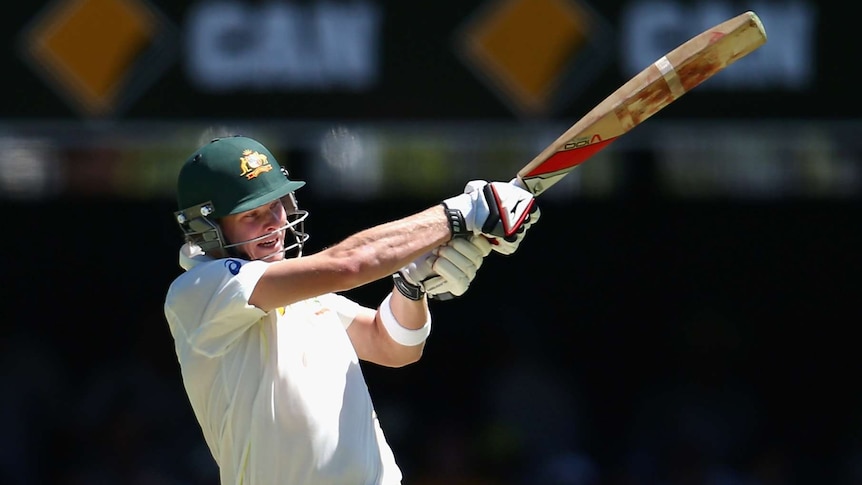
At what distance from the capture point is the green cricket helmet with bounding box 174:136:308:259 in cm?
324

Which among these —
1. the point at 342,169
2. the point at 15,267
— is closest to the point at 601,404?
the point at 342,169

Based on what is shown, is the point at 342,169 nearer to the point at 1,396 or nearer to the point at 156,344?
the point at 156,344

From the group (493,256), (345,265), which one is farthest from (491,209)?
(493,256)

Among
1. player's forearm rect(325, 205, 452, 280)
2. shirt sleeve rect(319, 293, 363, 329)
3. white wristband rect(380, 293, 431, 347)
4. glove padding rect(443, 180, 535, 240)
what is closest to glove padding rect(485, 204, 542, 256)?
glove padding rect(443, 180, 535, 240)

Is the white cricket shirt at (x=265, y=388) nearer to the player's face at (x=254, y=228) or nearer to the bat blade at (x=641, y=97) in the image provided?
the player's face at (x=254, y=228)

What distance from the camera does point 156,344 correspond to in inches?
257

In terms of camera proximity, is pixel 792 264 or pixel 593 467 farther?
pixel 792 264

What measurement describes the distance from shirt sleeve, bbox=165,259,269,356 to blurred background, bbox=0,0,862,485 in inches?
84.1

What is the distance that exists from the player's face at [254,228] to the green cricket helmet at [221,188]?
0.06ft

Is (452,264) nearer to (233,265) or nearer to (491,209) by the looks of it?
(491,209)

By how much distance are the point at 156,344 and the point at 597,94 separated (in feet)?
7.97

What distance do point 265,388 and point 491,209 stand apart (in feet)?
2.07

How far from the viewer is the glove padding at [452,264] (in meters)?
3.30

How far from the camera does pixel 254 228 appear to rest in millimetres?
3281
